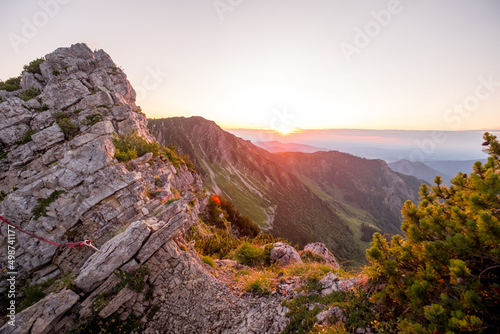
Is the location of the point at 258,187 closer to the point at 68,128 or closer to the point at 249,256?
the point at 249,256

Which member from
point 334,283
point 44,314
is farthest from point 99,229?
point 334,283

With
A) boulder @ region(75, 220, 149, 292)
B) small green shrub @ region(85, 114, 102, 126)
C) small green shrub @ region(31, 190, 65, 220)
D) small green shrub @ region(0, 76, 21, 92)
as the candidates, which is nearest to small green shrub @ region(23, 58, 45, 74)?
small green shrub @ region(0, 76, 21, 92)

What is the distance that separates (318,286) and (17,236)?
1792 centimetres

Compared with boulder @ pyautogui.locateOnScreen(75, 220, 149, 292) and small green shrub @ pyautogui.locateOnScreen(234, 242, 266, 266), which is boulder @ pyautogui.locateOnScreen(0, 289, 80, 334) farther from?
small green shrub @ pyautogui.locateOnScreen(234, 242, 266, 266)

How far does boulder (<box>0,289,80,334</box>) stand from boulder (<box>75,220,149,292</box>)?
1.93ft

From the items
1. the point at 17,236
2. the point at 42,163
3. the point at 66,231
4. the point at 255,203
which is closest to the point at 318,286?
the point at 66,231

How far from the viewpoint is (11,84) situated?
74.3 ft

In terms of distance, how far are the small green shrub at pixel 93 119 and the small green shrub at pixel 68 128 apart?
4.02ft

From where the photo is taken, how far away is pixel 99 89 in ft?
74.5

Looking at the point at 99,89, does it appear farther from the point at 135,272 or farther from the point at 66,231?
the point at 135,272

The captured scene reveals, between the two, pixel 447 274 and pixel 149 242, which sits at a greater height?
pixel 447 274

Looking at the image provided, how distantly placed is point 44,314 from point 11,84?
96.5 feet

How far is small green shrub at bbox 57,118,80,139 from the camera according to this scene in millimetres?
17531

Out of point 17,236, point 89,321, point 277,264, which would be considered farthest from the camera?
point 277,264
